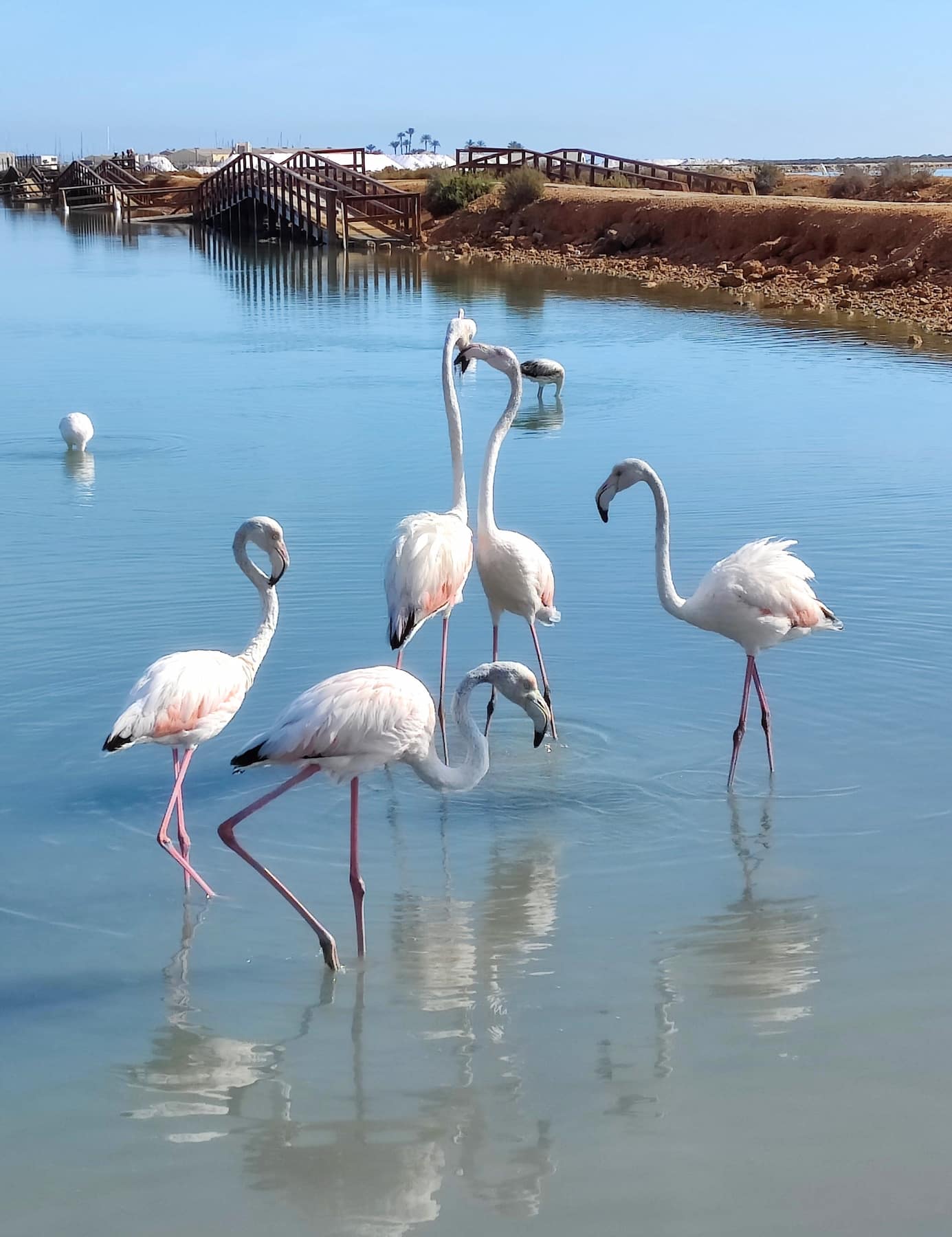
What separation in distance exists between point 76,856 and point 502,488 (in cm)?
657

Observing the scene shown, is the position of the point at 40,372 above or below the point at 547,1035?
above

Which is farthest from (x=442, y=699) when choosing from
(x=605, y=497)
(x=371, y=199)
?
(x=371, y=199)

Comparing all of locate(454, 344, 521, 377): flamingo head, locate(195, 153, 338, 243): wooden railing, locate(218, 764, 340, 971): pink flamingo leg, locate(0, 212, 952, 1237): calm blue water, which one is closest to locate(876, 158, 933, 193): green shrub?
locate(195, 153, 338, 243): wooden railing

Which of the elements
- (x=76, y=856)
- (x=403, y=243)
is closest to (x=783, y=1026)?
(x=76, y=856)

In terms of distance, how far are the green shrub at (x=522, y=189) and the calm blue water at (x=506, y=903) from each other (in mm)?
32328

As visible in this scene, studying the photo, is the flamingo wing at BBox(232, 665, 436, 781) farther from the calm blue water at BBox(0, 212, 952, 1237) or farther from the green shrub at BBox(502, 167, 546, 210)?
the green shrub at BBox(502, 167, 546, 210)

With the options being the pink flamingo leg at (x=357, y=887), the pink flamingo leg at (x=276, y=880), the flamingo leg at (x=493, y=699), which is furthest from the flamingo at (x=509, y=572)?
the pink flamingo leg at (x=276, y=880)

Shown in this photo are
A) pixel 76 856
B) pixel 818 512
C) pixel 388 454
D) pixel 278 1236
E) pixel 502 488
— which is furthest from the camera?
pixel 388 454

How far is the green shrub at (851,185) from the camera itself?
50.2 metres

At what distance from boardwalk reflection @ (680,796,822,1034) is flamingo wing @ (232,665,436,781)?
3.92 ft

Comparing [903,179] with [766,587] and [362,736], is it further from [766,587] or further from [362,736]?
[362,736]

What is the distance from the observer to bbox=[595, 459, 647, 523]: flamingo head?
6.52 metres

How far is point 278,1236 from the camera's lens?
353 centimetres

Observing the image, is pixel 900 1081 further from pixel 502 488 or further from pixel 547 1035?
pixel 502 488
